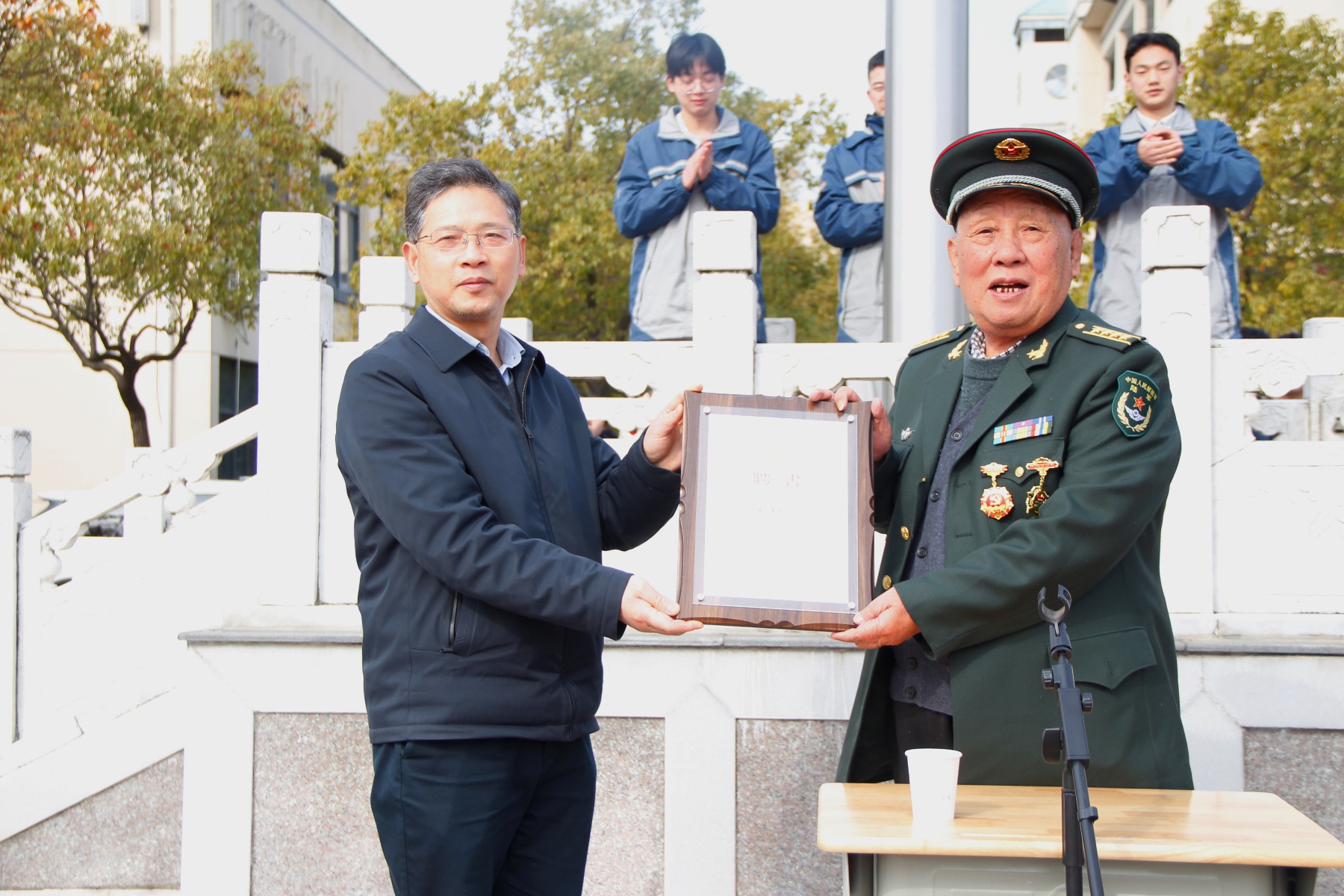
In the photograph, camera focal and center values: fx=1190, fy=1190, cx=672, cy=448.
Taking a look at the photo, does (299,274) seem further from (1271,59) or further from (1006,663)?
(1271,59)

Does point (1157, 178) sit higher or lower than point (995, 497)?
higher

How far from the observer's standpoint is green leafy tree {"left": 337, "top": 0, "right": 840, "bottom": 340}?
2088cm

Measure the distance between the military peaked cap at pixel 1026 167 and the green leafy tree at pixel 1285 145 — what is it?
567 inches

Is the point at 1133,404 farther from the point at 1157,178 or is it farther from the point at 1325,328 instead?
the point at 1325,328

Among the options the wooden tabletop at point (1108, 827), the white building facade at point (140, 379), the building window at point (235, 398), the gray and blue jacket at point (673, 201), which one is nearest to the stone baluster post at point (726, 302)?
the gray and blue jacket at point (673, 201)

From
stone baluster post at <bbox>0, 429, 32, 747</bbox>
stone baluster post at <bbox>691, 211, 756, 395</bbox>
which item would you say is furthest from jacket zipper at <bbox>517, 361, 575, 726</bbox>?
stone baluster post at <bbox>0, 429, 32, 747</bbox>

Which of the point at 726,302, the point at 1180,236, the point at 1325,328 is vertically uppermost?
the point at 1180,236

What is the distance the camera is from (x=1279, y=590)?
4.46 meters

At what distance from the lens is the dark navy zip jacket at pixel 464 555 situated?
2486mm

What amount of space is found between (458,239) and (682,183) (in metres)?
2.99

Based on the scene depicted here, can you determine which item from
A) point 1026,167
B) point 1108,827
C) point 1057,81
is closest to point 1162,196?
point 1026,167

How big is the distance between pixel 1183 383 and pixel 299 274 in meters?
3.54

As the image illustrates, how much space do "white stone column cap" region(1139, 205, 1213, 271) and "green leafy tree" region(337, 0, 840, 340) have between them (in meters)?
16.3

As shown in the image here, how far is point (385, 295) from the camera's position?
5238 mm
